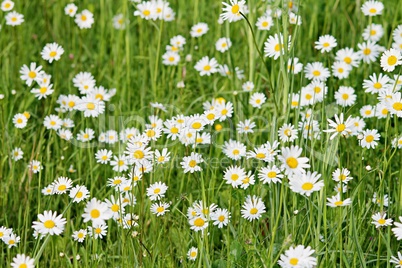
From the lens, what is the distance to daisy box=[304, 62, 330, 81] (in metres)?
2.87

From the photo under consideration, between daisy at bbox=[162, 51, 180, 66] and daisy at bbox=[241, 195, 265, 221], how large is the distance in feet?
4.09

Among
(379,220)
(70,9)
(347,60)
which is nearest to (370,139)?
(379,220)

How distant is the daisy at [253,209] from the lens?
6.67ft

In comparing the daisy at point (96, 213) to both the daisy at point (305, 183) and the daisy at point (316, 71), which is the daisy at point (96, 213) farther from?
the daisy at point (316, 71)

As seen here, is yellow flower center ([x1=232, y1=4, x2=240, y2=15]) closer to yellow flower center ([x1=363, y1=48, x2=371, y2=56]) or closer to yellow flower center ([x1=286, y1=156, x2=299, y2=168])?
yellow flower center ([x1=286, y1=156, x2=299, y2=168])

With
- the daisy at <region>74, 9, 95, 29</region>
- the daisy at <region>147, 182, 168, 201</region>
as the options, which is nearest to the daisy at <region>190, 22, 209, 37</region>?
the daisy at <region>74, 9, 95, 29</region>

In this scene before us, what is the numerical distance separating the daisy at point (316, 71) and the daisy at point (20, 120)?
1.22 metres

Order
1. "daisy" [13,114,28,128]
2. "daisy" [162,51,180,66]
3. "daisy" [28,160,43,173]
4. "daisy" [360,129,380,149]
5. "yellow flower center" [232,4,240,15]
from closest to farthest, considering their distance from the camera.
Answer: "yellow flower center" [232,4,240,15] → "daisy" [360,129,380,149] → "daisy" [28,160,43,173] → "daisy" [13,114,28,128] → "daisy" [162,51,180,66]

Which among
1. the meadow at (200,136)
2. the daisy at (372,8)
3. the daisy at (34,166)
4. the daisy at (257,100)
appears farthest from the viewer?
the daisy at (372,8)

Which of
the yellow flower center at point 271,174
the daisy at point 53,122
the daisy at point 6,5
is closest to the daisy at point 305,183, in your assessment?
the yellow flower center at point 271,174

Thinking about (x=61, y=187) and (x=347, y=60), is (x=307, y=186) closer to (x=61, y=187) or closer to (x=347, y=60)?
(x=61, y=187)

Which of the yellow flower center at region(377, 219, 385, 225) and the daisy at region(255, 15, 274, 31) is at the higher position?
the daisy at region(255, 15, 274, 31)

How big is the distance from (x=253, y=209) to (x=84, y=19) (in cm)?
178

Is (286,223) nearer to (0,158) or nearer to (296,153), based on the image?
(296,153)
